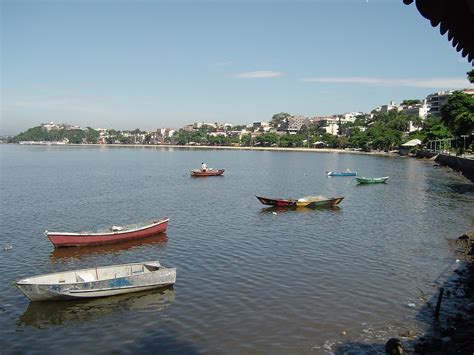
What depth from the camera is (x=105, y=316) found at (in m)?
18.7

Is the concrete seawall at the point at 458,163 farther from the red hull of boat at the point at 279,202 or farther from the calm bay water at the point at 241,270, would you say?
the red hull of boat at the point at 279,202

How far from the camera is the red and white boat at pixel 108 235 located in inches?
1131

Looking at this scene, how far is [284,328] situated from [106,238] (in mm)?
16217

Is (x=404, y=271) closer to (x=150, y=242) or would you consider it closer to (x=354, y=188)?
(x=150, y=242)

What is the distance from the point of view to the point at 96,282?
19.9 metres

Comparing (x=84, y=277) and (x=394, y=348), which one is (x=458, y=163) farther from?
(x=84, y=277)

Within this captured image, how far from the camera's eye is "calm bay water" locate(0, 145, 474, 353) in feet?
55.3

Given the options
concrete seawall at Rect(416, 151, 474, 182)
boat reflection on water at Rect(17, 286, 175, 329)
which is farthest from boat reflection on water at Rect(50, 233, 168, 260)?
concrete seawall at Rect(416, 151, 474, 182)

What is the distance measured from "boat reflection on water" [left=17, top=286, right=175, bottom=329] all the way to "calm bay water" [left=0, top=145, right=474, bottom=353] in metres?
0.08

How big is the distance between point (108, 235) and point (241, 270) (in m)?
10.3

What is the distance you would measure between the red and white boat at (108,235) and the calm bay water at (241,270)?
56 centimetres

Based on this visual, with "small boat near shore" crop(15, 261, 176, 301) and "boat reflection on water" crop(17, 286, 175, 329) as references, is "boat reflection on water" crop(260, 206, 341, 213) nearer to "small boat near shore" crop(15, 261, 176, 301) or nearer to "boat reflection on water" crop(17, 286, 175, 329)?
"small boat near shore" crop(15, 261, 176, 301)

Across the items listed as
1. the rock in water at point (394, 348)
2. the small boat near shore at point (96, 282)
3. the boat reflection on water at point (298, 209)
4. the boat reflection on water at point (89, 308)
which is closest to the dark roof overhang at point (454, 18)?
the rock in water at point (394, 348)

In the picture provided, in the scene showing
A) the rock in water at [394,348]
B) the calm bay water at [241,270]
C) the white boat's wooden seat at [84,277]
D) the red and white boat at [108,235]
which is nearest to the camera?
the rock in water at [394,348]
